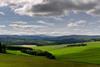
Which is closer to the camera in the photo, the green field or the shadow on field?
the green field

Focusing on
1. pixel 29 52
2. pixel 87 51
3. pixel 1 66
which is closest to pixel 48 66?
pixel 1 66

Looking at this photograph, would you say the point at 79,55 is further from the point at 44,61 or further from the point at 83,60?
the point at 44,61

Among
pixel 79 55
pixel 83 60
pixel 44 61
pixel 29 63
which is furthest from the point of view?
pixel 79 55

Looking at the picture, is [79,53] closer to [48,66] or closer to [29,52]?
[29,52]

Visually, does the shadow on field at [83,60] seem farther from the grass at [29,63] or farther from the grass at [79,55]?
the grass at [29,63]

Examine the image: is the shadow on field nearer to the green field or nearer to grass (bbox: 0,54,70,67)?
the green field

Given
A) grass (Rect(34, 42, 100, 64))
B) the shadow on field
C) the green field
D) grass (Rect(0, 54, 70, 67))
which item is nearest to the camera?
grass (Rect(0, 54, 70, 67))

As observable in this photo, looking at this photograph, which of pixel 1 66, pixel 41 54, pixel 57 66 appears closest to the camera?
pixel 1 66

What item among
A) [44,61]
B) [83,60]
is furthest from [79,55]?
[44,61]

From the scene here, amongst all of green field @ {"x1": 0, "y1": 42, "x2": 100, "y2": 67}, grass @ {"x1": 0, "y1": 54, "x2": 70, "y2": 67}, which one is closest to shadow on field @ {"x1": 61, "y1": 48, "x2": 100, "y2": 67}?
green field @ {"x1": 0, "y1": 42, "x2": 100, "y2": 67}

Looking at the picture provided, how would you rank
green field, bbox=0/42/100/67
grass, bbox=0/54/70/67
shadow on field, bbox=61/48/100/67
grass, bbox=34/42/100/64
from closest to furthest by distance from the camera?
1. grass, bbox=0/54/70/67
2. green field, bbox=0/42/100/67
3. shadow on field, bbox=61/48/100/67
4. grass, bbox=34/42/100/64

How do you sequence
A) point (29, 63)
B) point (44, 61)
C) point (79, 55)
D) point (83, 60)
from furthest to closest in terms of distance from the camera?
1. point (79, 55)
2. point (83, 60)
3. point (44, 61)
4. point (29, 63)
